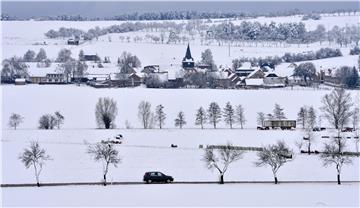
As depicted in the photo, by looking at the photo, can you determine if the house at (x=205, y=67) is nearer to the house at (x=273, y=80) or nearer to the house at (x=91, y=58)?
the house at (x=273, y=80)

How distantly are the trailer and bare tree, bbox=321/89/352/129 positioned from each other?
199cm

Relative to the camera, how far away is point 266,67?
6275 cm

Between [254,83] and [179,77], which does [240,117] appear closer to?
[254,83]

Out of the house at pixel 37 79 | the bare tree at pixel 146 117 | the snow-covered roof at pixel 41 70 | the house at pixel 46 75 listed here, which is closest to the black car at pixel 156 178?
the bare tree at pixel 146 117

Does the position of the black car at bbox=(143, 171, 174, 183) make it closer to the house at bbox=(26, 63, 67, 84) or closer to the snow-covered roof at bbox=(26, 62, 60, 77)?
the house at bbox=(26, 63, 67, 84)

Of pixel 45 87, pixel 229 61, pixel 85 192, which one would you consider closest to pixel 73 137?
pixel 85 192

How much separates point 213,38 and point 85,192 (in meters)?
78.9

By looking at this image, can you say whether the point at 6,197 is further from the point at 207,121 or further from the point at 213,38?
the point at 213,38

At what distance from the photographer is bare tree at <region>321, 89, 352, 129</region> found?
32.7 metres

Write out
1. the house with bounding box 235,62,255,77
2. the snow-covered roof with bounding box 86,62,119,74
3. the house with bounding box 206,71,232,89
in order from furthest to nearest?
1. the house with bounding box 235,62,255,77
2. the snow-covered roof with bounding box 86,62,119,74
3. the house with bounding box 206,71,232,89

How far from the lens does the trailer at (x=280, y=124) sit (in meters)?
32.7

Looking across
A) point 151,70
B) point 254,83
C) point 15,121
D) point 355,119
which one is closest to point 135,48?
point 151,70

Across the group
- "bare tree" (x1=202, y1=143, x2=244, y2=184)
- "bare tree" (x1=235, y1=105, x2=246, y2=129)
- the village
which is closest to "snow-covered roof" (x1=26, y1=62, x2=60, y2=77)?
the village

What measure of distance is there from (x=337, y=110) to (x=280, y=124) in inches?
125
